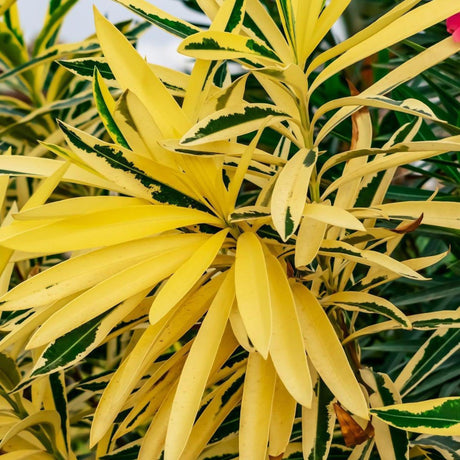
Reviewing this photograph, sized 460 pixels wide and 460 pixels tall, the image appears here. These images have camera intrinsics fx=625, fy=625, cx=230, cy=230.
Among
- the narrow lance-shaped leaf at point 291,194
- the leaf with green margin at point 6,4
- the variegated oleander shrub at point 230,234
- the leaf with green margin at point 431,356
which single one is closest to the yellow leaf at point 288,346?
the variegated oleander shrub at point 230,234

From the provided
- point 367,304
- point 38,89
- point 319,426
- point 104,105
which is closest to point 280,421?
point 319,426

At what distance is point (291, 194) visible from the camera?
49 cm

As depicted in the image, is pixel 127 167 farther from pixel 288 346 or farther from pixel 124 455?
pixel 124 455

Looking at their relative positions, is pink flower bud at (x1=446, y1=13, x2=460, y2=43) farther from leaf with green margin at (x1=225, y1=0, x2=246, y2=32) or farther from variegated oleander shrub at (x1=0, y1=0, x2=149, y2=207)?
variegated oleander shrub at (x1=0, y1=0, x2=149, y2=207)

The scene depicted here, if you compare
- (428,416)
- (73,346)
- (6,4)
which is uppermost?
(6,4)

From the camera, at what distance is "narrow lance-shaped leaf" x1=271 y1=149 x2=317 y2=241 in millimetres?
454

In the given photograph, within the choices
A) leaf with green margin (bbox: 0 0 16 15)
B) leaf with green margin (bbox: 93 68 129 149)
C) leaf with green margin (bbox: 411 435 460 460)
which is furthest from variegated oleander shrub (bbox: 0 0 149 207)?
leaf with green margin (bbox: 411 435 460 460)

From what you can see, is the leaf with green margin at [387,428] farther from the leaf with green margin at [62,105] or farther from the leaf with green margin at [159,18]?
the leaf with green margin at [62,105]

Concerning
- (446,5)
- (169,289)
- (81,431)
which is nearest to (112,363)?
(81,431)

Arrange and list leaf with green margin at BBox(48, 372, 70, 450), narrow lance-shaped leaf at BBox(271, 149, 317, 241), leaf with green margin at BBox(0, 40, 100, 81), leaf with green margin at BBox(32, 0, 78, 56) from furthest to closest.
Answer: leaf with green margin at BBox(32, 0, 78, 56)
leaf with green margin at BBox(0, 40, 100, 81)
leaf with green margin at BBox(48, 372, 70, 450)
narrow lance-shaped leaf at BBox(271, 149, 317, 241)

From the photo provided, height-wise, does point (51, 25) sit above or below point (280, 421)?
above

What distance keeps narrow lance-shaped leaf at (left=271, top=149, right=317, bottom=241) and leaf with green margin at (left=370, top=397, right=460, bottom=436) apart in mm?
195

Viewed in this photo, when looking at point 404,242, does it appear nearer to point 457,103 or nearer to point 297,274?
point 457,103

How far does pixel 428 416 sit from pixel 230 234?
10.2 inches
